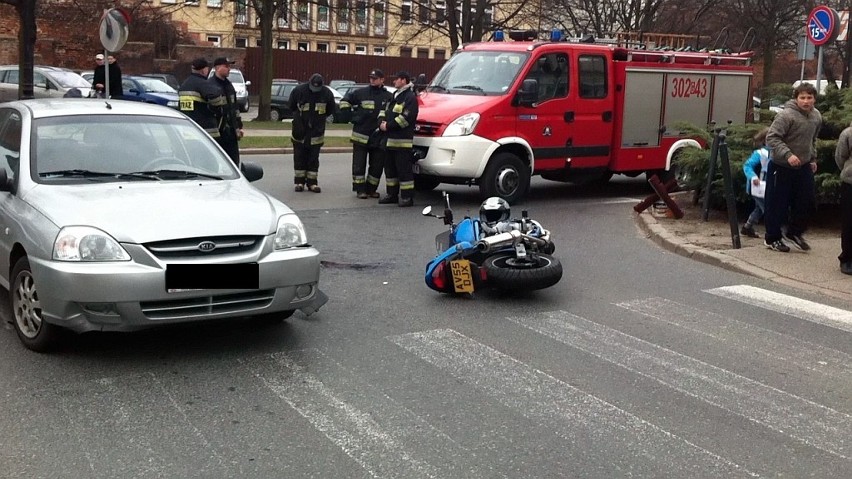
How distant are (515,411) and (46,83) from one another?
2457cm

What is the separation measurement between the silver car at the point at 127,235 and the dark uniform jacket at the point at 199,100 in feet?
15.7

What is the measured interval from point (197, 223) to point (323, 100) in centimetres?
816

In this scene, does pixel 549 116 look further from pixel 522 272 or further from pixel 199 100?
pixel 522 272

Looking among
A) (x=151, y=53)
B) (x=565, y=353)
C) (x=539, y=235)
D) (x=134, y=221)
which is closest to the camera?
(x=134, y=221)

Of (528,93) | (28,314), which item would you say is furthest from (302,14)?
(28,314)

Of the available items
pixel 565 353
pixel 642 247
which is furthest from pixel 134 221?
pixel 642 247

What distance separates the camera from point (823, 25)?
13.8 metres

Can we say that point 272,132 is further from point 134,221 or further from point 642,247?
point 134,221

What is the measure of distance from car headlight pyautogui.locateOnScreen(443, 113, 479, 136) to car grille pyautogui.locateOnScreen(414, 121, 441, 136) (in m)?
0.17

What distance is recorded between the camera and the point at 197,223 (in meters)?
5.62

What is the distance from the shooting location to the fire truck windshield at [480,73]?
1300 centimetres

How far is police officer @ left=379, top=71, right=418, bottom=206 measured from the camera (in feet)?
40.0

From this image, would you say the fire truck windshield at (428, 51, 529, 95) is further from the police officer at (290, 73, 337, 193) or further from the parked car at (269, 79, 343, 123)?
the parked car at (269, 79, 343, 123)

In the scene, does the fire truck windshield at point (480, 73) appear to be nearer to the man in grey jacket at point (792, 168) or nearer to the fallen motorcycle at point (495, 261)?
the man in grey jacket at point (792, 168)
